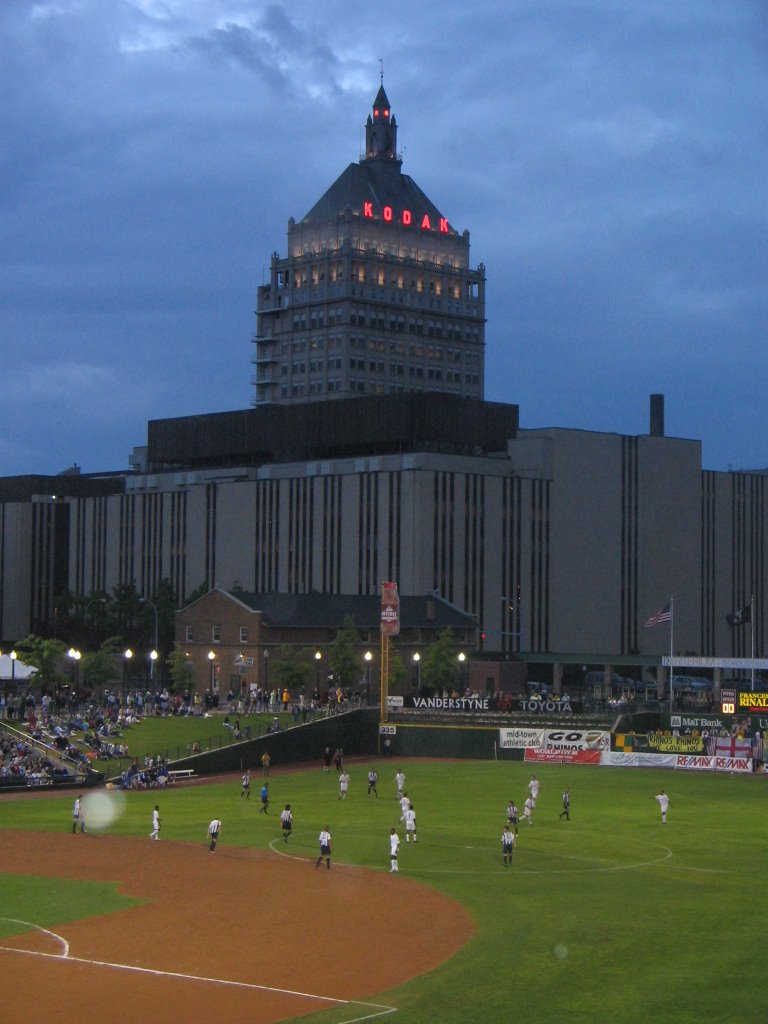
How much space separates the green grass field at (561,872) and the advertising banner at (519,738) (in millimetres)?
2965

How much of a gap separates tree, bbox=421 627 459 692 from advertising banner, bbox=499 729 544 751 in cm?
2298

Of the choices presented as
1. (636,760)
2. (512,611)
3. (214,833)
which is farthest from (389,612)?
(512,611)

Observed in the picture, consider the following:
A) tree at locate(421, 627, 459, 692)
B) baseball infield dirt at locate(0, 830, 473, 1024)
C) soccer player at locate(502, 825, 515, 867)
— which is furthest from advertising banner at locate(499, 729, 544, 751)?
soccer player at locate(502, 825, 515, 867)

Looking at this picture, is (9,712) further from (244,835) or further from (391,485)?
(391,485)

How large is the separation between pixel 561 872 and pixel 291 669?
6168cm

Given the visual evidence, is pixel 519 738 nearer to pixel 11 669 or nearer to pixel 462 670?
pixel 11 669

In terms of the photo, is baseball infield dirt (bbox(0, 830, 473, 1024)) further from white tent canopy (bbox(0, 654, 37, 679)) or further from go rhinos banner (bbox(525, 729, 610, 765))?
go rhinos banner (bbox(525, 729, 610, 765))

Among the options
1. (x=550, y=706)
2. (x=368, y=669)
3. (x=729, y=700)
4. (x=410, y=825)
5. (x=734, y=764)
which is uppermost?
(x=368, y=669)

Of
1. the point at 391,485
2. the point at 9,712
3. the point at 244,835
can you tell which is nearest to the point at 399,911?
the point at 244,835

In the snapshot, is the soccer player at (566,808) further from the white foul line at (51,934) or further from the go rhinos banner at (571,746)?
the white foul line at (51,934)

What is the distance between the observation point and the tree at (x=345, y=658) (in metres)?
111

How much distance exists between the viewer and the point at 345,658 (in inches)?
4392

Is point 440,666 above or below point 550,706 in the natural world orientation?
above

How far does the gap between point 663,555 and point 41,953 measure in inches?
5099
